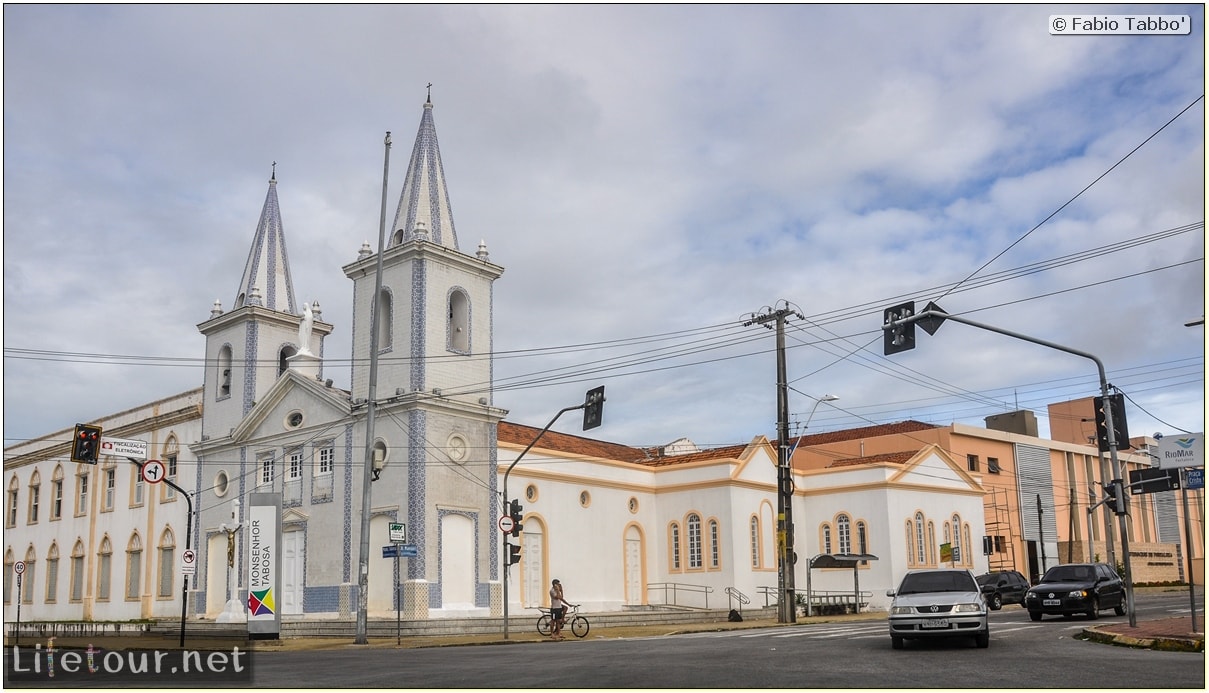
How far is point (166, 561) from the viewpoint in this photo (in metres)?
43.7

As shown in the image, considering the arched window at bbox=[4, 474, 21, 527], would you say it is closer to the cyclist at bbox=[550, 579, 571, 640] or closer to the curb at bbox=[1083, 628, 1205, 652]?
the cyclist at bbox=[550, 579, 571, 640]

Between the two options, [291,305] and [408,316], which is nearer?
[408,316]

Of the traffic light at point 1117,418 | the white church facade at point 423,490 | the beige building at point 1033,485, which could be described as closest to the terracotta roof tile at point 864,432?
the beige building at point 1033,485

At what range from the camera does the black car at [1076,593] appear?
91.9ft

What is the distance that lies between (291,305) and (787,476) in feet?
71.1

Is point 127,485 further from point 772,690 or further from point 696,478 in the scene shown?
point 772,690

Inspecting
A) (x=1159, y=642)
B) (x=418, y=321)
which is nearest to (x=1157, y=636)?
(x=1159, y=642)

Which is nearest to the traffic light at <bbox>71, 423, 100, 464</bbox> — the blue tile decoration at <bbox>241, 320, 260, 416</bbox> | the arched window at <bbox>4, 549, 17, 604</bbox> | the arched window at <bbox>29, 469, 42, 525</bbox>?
the blue tile decoration at <bbox>241, 320, 260, 416</bbox>

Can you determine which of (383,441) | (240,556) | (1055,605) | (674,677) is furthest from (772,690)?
(240,556)

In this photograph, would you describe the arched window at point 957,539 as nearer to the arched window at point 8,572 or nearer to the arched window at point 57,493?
the arched window at point 57,493

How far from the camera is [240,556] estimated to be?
39.1 metres

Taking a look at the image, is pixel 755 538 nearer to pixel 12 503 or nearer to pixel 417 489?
pixel 417 489

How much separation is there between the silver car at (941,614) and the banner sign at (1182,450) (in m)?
3.81

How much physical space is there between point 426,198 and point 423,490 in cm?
1013
